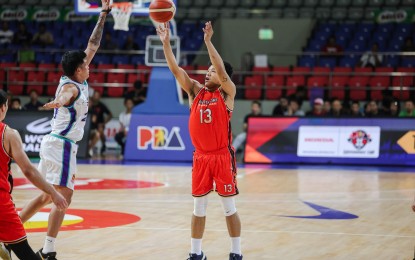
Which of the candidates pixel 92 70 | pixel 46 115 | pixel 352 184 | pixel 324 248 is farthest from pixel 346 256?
pixel 92 70

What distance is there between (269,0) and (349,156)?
989cm

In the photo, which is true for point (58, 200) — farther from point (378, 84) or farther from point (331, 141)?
point (378, 84)

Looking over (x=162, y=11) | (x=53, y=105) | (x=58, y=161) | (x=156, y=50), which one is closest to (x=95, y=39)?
(x=162, y=11)

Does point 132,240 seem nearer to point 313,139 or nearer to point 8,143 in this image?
point 8,143

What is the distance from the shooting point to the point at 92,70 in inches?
886

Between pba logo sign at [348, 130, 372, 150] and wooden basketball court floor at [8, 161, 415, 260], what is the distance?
126cm

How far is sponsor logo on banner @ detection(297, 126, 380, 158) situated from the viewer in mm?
17672

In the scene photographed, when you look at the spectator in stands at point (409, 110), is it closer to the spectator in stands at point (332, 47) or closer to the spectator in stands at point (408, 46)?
the spectator in stands at point (408, 46)

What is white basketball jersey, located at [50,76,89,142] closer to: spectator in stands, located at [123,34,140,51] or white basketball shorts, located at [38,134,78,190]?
white basketball shorts, located at [38,134,78,190]

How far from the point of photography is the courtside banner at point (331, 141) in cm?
1759

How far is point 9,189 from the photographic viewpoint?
5.82m

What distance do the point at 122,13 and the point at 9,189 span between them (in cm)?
1085

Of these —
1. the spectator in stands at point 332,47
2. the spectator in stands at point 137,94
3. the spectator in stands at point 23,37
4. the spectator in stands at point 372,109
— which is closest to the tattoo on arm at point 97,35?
the spectator in stands at point 372,109

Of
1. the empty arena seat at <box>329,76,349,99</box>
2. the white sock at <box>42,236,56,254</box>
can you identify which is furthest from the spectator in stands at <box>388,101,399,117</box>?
the white sock at <box>42,236,56,254</box>
